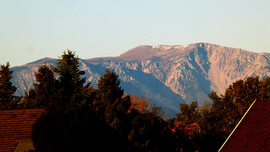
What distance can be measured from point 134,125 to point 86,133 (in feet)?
66.4

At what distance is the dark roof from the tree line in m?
11.2

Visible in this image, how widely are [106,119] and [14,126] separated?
87.0ft

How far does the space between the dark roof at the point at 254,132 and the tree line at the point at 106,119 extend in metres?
11.2

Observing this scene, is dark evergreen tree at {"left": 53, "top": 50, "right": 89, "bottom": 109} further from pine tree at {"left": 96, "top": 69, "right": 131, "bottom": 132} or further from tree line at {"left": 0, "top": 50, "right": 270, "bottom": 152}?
pine tree at {"left": 96, "top": 69, "right": 131, "bottom": 132}


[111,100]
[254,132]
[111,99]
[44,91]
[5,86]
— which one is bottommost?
[5,86]

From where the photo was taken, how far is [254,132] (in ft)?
118

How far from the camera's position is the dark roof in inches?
1361

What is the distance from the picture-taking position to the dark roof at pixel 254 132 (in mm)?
34578

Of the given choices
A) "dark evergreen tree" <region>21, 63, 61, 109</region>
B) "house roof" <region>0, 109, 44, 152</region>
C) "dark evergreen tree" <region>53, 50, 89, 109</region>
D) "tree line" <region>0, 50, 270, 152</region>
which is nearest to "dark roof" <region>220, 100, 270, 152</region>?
"tree line" <region>0, 50, 270, 152</region>

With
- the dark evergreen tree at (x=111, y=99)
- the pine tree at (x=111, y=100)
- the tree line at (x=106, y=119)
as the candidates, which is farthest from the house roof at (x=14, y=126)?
the dark evergreen tree at (x=111, y=99)

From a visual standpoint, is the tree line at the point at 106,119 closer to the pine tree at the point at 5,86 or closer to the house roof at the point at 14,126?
the pine tree at the point at 5,86

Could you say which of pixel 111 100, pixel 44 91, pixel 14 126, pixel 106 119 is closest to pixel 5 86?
pixel 44 91

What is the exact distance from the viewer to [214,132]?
182ft

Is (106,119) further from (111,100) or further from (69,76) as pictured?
(69,76)
